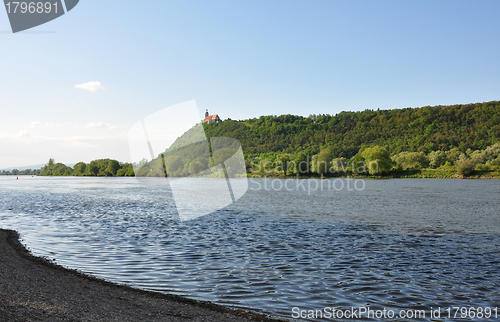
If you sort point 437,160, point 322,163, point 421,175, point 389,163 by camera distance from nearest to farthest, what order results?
point 389,163 < point 421,175 < point 437,160 < point 322,163

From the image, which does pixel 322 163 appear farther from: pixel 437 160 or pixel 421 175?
pixel 437 160

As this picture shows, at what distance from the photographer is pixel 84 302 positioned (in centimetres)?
870

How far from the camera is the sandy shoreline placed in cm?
773

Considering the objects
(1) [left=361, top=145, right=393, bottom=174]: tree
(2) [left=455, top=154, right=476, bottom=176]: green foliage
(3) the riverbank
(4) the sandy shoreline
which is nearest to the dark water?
(4) the sandy shoreline

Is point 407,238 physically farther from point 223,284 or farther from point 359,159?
point 359,159

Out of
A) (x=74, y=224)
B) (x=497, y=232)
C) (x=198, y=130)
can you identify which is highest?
(x=198, y=130)

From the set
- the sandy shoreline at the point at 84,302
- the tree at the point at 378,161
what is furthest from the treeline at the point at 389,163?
the sandy shoreline at the point at 84,302

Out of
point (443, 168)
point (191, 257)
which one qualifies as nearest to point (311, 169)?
point (443, 168)

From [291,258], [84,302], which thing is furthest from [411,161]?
[84,302]

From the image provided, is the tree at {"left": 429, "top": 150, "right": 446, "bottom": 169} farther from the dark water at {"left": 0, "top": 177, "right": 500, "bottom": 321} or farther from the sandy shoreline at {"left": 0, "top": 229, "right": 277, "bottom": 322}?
the sandy shoreline at {"left": 0, "top": 229, "right": 277, "bottom": 322}

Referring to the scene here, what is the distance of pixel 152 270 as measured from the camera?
1307 cm

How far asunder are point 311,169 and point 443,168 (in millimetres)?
56565

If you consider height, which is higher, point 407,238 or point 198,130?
point 198,130

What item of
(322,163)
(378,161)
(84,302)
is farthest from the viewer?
(322,163)
